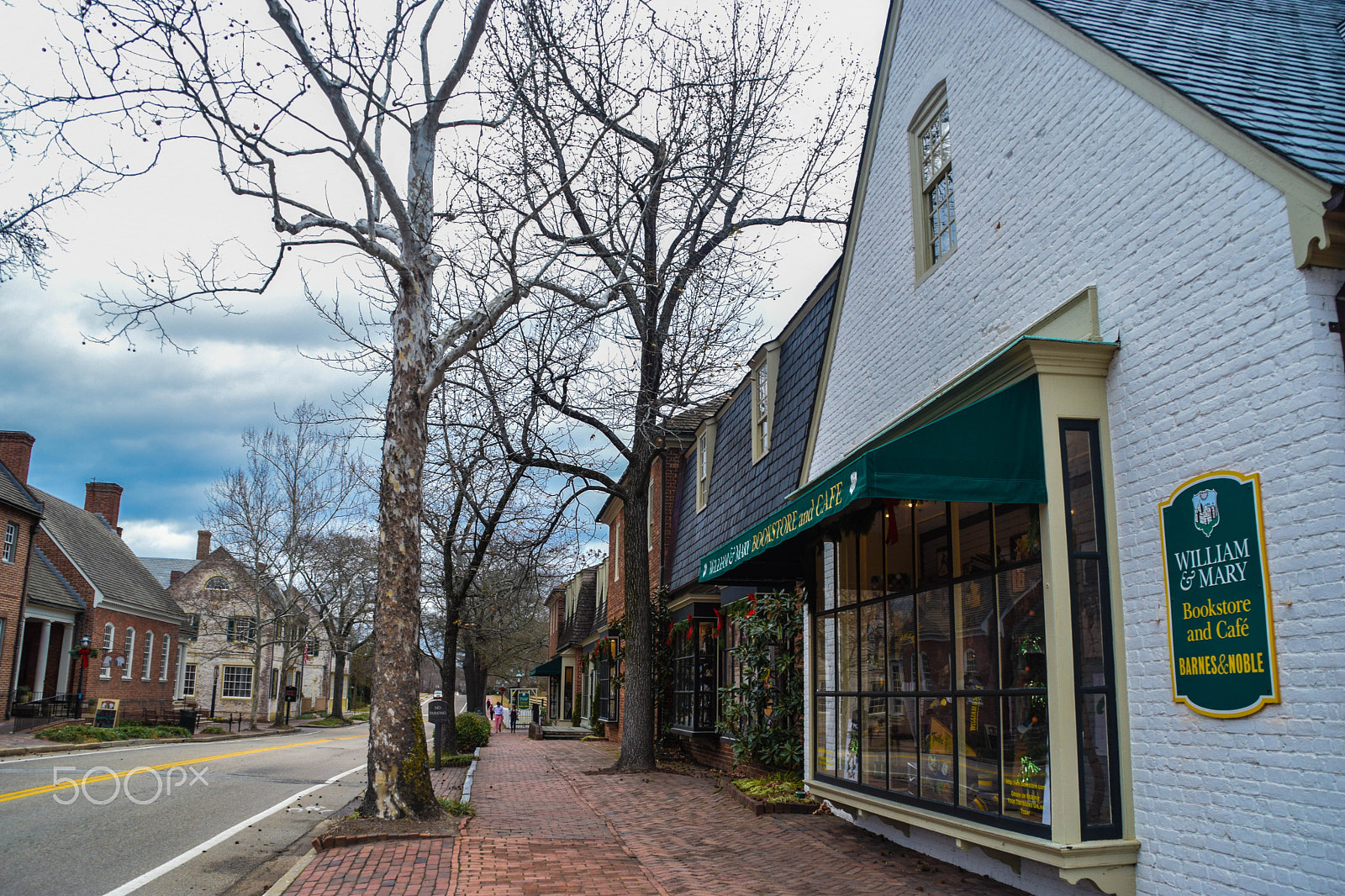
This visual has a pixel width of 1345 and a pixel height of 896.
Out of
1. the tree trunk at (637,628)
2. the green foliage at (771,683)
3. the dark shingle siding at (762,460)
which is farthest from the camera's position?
the tree trunk at (637,628)

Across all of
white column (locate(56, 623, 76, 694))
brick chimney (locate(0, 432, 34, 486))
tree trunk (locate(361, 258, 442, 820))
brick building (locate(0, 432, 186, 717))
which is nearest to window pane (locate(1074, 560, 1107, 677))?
tree trunk (locate(361, 258, 442, 820))

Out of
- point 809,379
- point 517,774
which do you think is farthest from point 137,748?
point 809,379

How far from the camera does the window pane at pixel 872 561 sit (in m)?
8.30

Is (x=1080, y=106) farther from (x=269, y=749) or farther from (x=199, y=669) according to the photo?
(x=199, y=669)

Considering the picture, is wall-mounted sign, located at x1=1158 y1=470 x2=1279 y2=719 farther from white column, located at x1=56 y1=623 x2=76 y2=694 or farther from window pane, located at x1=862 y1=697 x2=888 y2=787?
white column, located at x1=56 y1=623 x2=76 y2=694

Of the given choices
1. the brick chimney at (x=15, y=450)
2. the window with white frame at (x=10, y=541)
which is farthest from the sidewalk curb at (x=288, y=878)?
the brick chimney at (x=15, y=450)

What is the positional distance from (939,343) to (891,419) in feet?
3.64

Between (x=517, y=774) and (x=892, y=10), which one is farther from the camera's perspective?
(x=517, y=774)

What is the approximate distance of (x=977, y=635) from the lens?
21.8ft

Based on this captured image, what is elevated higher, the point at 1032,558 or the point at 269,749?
the point at 1032,558

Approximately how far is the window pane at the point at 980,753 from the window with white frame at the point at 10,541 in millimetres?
31899

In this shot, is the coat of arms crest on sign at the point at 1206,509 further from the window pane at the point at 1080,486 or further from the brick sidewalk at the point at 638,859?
the brick sidewalk at the point at 638,859

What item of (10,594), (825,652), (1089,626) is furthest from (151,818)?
(10,594)

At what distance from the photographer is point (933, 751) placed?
7105 mm
